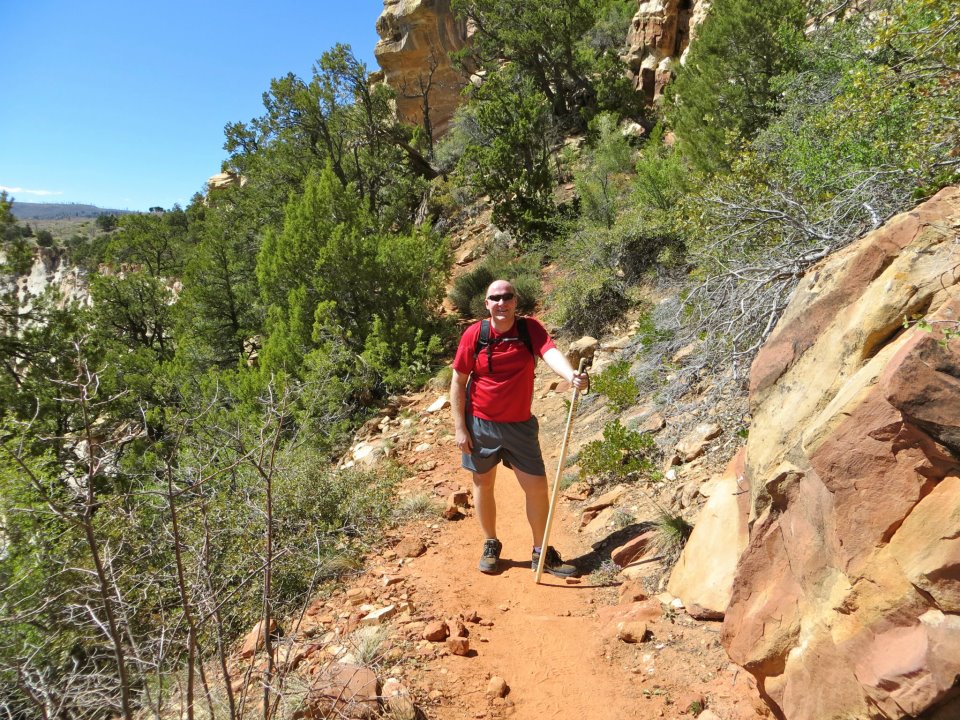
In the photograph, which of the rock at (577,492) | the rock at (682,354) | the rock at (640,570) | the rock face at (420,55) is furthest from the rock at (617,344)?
the rock face at (420,55)

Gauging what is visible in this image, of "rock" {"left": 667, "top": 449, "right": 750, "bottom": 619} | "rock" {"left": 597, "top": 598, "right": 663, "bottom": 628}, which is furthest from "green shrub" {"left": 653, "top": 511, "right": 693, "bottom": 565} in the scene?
"rock" {"left": 597, "top": 598, "right": 663, "bottom": 628}

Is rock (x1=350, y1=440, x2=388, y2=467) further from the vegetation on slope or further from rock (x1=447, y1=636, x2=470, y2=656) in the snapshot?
rock (x1=447, y1=636, x2=470, y2=656)

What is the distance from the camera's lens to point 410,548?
4.75 m

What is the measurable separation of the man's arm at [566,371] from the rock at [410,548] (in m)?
1.98

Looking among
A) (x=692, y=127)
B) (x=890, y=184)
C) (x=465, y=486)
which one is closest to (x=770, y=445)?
(x=890, y=184)

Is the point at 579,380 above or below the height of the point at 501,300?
below

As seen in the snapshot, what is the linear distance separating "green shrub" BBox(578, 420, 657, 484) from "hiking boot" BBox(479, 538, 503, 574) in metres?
1.26

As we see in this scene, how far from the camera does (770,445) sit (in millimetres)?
2650

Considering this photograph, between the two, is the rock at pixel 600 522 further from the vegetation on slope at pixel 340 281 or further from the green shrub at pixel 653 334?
the green shrub at pixel 653 334

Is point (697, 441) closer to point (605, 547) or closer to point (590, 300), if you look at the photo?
point (605, 547)

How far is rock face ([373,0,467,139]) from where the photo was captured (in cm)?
2934

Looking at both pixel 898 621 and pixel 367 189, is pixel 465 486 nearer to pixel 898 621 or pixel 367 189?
pixel 898 621

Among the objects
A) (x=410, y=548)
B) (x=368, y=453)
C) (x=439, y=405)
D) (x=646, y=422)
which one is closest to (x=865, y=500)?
(x=410, y=548)

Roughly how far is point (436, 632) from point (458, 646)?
0.54ft
